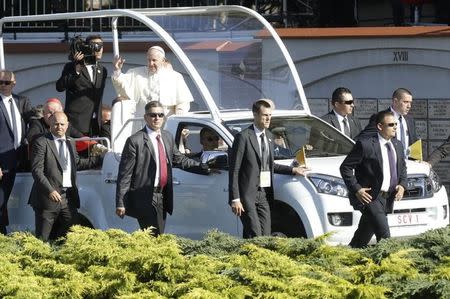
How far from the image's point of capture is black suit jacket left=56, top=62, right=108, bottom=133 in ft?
49.8

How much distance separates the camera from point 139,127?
14.3 m

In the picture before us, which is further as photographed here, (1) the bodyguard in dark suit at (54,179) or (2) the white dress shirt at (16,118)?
(2) the white dress shirt at (16,118)

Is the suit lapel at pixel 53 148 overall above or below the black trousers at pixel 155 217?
above

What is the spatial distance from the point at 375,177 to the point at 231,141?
1.56 metres

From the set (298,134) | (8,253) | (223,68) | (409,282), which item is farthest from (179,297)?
(223,68)

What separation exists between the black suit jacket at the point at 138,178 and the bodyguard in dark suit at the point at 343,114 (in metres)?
2.54

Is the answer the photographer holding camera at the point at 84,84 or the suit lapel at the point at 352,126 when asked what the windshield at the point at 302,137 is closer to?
the suit lapel at the point at 352,126

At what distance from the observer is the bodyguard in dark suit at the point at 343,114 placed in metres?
14.3

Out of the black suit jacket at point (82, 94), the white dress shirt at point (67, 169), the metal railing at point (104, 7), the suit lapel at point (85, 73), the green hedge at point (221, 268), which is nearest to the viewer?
the green hedge at point (221, 268)

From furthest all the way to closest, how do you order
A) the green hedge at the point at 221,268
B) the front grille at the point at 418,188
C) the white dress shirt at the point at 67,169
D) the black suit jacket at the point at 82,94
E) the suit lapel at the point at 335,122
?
1. the black suit jacket at the point at 82,94
2. the suit lapel at the point at 335,122
3. the white dress shirt at the point at 67,169
4. the front grille at the point at 418,188
5. the green hedge at the point at 221,268

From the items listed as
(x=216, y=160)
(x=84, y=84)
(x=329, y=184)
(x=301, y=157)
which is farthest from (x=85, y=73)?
(x=329, y=184)

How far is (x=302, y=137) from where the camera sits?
1358 centimetres

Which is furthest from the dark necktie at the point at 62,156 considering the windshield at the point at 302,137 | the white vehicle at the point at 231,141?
the windshield at the point at 302,137

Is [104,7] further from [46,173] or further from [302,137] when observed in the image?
[46,173]
